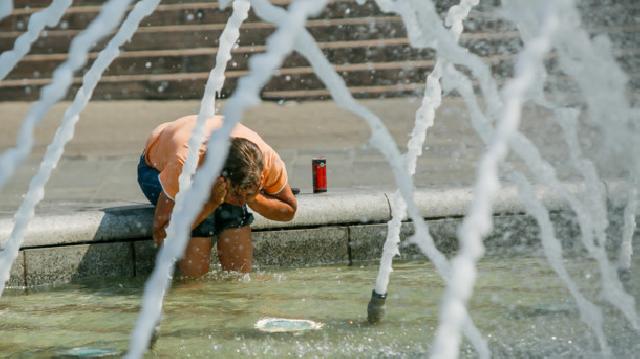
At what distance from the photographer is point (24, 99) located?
13.2 metres

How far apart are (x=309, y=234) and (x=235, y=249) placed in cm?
46

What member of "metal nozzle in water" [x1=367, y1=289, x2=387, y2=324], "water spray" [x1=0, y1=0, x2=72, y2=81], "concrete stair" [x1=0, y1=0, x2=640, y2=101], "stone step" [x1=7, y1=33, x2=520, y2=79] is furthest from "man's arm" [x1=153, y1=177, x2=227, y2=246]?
"stone step" [x1=7, y1=33, x2=520, y2=79]

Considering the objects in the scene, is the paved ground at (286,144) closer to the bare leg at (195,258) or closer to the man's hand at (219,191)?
the bare leg at (195,258)

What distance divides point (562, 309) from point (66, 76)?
96.9 inches

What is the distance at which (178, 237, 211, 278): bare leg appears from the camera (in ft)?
19.3

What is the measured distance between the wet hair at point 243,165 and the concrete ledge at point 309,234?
2.93 feet

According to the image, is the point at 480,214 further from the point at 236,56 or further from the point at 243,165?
the point at 236,56

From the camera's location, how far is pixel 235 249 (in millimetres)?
5922

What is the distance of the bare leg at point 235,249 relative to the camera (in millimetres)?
5914

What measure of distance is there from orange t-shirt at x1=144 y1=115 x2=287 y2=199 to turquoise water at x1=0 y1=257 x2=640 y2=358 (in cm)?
47

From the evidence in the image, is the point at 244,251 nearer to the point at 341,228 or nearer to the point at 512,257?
the point at 341,228

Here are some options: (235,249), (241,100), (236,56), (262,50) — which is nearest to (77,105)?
(241,100)

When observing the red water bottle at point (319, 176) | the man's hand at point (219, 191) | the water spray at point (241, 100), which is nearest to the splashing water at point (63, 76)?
the water spray at point (241, 100)

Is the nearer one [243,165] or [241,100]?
[241,100]
